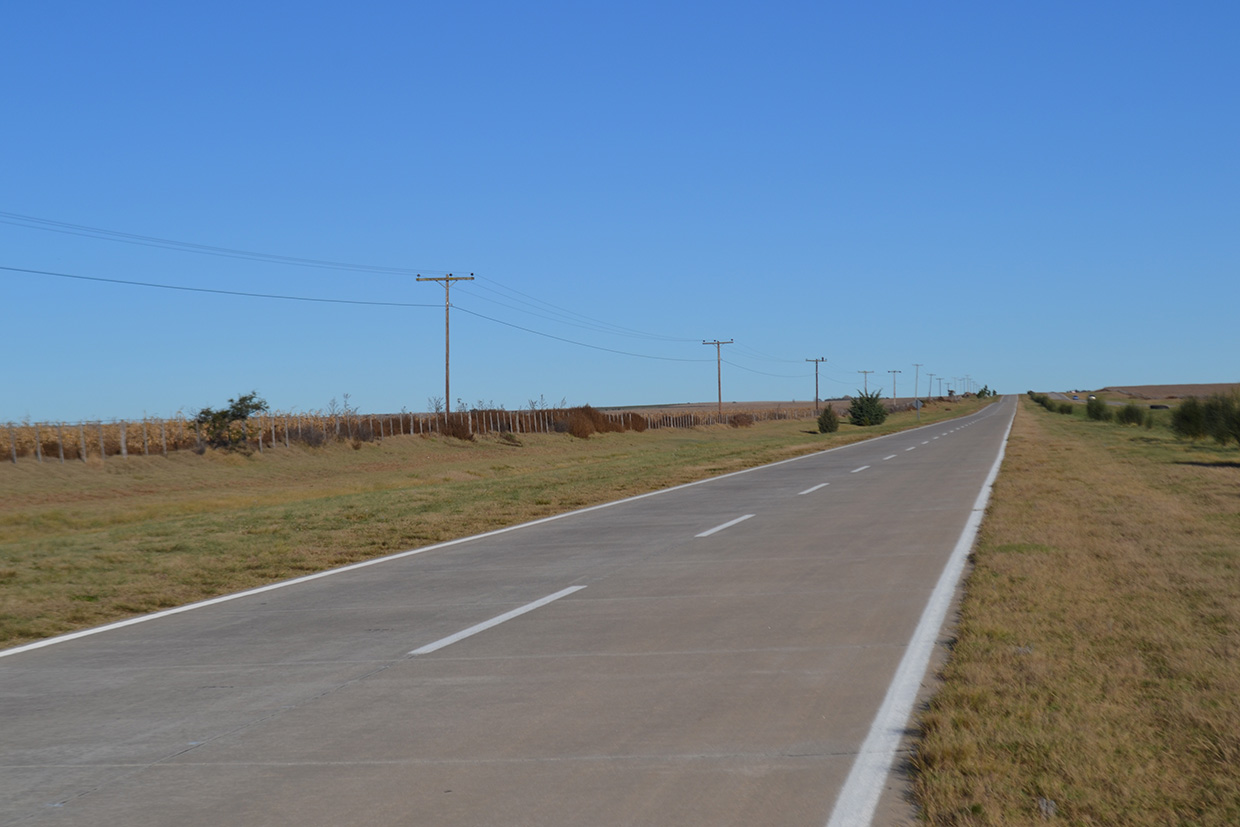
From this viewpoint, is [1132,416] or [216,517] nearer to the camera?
[216,517]

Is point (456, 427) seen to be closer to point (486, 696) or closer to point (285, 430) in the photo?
point (285, 430)

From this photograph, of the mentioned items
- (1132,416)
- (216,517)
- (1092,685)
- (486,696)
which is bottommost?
(216,517)

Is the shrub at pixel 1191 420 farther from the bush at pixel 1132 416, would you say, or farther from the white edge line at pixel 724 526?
the white edge line at pixel 724 526

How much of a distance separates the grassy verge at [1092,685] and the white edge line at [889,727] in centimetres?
17

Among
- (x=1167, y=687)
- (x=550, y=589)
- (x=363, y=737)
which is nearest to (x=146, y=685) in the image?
(x=363, y=737)

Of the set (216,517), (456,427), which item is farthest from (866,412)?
(216,517)

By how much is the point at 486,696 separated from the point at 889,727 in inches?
93.1

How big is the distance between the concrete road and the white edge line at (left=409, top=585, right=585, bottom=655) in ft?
0.11

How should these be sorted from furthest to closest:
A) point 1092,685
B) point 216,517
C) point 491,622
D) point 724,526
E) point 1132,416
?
point 1132,416
point 216,517
point 724,526
point 491,622
point 1092,685

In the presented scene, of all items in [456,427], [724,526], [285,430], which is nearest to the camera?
[724,526]

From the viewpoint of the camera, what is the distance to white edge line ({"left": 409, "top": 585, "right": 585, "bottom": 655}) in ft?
26.4

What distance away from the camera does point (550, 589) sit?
1055 centimetres

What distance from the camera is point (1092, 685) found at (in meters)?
6.17

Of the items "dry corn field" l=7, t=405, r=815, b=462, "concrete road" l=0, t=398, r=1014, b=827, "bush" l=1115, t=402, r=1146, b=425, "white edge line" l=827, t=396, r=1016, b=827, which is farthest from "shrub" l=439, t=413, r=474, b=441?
"white edge line" l=827, t=396, r=1016, b=827
